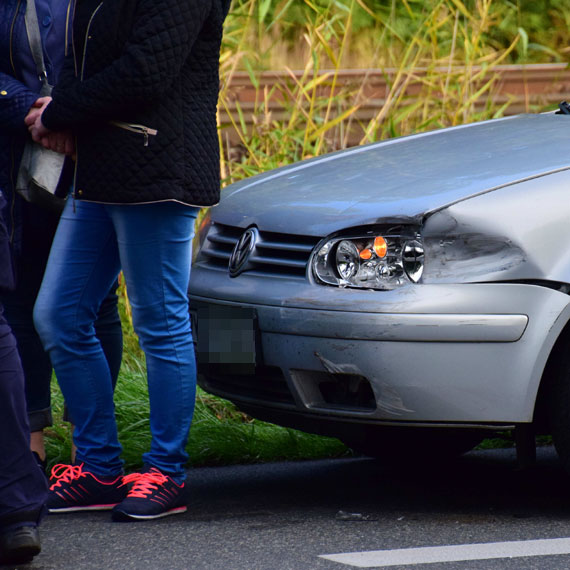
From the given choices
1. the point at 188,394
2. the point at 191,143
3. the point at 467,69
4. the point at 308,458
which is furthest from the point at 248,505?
the point at 467,69

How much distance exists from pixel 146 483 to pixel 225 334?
1.49 feet

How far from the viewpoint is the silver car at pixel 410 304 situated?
115 inches

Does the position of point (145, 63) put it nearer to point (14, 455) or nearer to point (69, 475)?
point (14, 455)

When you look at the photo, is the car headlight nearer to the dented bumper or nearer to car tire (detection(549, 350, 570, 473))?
Result: the dented bumper

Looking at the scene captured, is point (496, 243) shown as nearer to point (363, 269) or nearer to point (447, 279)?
point (447, 279)

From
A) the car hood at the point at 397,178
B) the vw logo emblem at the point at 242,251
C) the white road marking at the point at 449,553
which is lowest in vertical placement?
the white road marking at the point at 449,553

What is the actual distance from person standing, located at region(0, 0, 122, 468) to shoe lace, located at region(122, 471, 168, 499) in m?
0.51

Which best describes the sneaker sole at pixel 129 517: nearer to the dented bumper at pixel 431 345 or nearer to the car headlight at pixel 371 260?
the dented bumper at pixel 431 345

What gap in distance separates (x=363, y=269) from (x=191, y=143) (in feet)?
1.83

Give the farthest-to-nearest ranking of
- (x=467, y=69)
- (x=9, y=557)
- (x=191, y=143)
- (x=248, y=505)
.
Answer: (x=467, y=69), (x=248, y=505), (x=191, y=143), (x=9, y=557)

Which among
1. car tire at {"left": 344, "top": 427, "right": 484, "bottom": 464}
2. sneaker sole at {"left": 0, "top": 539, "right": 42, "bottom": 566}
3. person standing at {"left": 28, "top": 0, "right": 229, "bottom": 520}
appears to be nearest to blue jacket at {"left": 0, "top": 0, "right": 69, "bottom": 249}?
person standing at {"left": 28, "top": 0, "right": 229, "bottom": 520}

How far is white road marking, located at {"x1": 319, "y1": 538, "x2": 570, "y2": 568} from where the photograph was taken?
110 inches

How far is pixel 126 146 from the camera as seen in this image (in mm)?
3072

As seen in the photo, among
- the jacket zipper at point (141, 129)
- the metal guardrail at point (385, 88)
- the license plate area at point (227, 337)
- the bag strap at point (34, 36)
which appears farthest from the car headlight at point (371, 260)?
the metal guardrail at point (385, 88)
